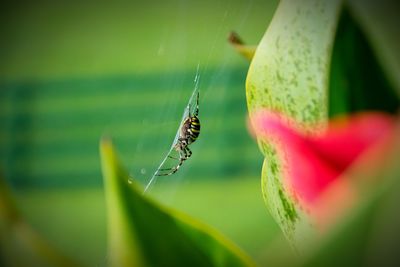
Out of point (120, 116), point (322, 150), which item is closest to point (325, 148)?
point (322, 150)

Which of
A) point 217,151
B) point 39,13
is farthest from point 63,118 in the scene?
point 39,13

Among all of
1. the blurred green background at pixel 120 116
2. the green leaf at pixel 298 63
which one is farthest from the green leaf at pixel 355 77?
the blurred green background at pixel 120 116

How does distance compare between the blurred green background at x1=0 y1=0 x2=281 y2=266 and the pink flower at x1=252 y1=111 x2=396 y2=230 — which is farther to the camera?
the blurred green background at x1=0 y1=0 x2=281 y2=266

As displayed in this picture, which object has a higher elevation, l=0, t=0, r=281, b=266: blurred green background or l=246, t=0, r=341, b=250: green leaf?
l=246, t=0, r=341, b=250: green leaf

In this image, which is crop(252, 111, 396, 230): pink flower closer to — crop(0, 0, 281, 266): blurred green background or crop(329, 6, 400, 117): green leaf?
crop(329, 6, 400, 117): green leaf

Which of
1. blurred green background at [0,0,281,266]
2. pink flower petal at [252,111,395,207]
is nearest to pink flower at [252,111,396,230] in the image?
pink flower petal at [252,111,395,207]

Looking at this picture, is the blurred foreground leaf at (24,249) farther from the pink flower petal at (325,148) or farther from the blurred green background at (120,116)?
the blurred green background at (120,116)

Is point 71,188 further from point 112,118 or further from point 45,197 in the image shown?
point 112,118
